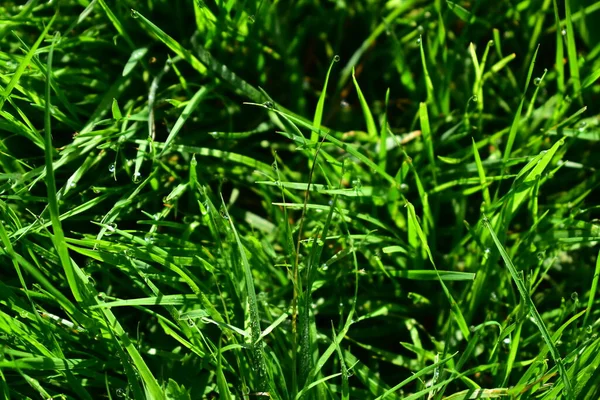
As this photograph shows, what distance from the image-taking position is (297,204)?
3.22 ft

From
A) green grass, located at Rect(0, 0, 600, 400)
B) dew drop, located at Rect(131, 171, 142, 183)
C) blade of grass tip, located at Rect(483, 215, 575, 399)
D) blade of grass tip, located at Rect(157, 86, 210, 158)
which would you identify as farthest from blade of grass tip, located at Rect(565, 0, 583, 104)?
dew drop, located at Rect(131, 171, 142, 183)

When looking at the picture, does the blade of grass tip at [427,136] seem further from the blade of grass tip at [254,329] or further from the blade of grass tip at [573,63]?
the blade of grass tip at [254,329]

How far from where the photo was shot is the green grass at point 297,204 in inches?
A: 36.7

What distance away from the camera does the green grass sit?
931mm

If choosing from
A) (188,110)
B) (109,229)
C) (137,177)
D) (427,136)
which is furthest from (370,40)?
(109,229)

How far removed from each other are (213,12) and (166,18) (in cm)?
10

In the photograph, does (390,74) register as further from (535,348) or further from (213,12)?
(535,348)

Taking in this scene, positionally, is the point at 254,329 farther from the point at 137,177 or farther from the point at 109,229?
the point at 137,177

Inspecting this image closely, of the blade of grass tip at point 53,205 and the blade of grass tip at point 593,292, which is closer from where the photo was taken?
the blade of grass tip at point 53,205

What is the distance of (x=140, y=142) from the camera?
1042 millimetres

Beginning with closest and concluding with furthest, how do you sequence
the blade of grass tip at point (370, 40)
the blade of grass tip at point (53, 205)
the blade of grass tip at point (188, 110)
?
1. the blade of grass tip at point (53, 205)
2. the blade of grass tip at point (188, 110)
3. the blade of grass tip at point (370, 40)

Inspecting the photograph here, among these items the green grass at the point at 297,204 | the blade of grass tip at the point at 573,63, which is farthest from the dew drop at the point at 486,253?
the blade of grass tip at the point at 573,63

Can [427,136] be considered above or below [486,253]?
above

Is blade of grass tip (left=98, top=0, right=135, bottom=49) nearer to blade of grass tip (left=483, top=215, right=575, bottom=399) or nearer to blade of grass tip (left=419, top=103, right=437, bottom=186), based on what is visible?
blade of grass tip (left=419, top=103, right=437, bottom=186)
